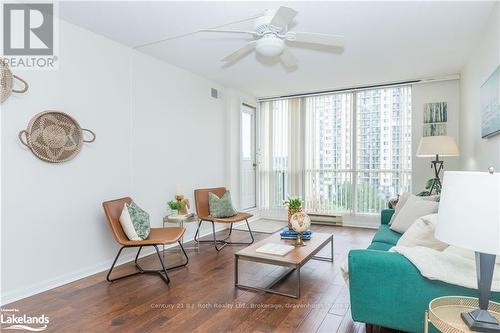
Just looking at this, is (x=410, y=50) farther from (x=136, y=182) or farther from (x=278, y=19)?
(x=136, y=182)

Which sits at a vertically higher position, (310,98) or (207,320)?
(310,98)

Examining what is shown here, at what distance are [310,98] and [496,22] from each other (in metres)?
3.49

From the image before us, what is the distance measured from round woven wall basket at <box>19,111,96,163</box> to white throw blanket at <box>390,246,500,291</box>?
2.99 metres

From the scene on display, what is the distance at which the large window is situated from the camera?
535cm

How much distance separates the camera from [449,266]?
1.71 meters

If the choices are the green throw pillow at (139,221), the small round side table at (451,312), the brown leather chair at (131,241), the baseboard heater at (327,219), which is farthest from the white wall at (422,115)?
the green throw pillow at (139,221)

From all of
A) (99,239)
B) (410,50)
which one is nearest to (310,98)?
(410,50)

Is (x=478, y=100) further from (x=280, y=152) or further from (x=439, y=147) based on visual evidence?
(x=280, y=152)

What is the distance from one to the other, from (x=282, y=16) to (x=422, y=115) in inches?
154

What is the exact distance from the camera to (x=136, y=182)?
3746 millimetres

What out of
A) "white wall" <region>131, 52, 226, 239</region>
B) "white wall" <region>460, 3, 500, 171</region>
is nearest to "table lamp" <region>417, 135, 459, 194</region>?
"white wall" <region>460, 3, 500, 171</region>

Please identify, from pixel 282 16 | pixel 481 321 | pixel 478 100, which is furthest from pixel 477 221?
pixel 478 100

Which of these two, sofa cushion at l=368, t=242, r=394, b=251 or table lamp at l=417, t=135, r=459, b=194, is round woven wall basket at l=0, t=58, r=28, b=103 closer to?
sofa cushion at l=368, t=242, r=394, b=251

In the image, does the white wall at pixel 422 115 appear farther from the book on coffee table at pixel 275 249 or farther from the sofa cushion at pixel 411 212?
the book on coffee table at pixel 275 249
